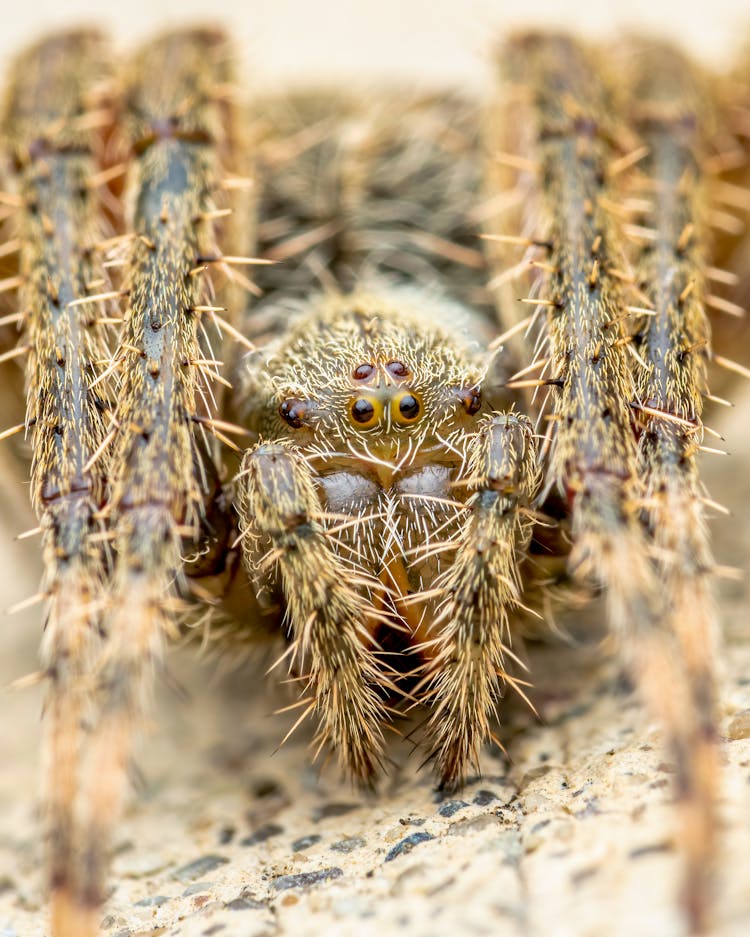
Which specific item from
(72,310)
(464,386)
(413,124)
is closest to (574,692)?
(464,386)

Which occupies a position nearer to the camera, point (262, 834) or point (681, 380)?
point (681, 380)

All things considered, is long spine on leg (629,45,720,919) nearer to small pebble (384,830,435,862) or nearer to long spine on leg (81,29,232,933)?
small pebble (384,830,435,862)

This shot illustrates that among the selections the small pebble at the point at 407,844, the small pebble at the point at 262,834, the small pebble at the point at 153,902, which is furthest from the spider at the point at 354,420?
the small pebble at the point at 153,902

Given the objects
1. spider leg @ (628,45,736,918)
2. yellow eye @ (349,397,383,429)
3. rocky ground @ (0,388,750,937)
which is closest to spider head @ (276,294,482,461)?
yellow eye @ (349,397,383,429)

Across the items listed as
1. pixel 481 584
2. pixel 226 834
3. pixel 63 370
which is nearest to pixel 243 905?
pixel 226 834

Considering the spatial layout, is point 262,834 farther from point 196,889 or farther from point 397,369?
point 397,369

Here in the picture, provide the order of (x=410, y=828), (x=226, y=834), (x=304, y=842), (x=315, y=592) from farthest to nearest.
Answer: (x=226, y=834), (x=304, y=842), (x=410, y=828), (x=315, y=592)
